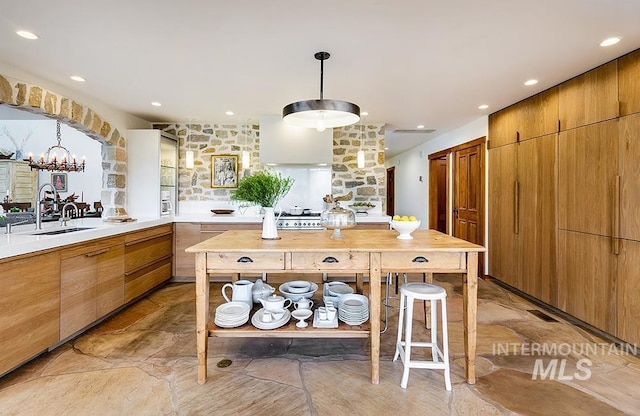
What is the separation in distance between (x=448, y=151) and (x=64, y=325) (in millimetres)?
5980

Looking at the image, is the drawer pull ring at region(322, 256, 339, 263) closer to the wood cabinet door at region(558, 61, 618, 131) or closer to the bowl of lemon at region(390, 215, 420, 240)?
the bowl of lemon at region(390, 215, 420, 240)

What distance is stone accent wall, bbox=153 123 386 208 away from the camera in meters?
5.31

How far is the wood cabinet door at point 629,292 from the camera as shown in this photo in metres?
2.59

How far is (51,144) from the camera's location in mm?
7523

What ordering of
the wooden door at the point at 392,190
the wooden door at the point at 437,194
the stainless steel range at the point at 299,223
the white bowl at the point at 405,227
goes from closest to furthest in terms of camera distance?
the white bowl at the point at 405,227 < the stainless steel range at the point at 299,223 < the wooden door at the point at 437,194 < the wooden door at the point at 392,190

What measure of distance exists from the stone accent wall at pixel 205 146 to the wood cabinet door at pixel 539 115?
3.71 m

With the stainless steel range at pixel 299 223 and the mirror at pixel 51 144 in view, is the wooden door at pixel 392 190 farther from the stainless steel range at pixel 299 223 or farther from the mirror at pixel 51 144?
the mirror at pixel 51 144

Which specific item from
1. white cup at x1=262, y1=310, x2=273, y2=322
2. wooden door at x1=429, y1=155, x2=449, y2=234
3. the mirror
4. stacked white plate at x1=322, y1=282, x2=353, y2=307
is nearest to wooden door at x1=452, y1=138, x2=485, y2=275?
wooden door at x1=429, y1=155, x2=449, y2=234

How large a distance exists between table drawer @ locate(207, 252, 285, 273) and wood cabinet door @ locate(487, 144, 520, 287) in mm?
3418

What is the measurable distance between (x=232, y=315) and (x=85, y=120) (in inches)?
125

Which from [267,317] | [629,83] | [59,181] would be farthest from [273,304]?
[59,181]

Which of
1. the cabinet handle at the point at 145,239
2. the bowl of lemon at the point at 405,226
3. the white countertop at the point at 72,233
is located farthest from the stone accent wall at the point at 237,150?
the bowl of lemon at the point at 405,226

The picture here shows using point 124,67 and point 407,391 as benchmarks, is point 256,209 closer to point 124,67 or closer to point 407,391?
point 124,67

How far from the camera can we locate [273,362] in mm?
2463
